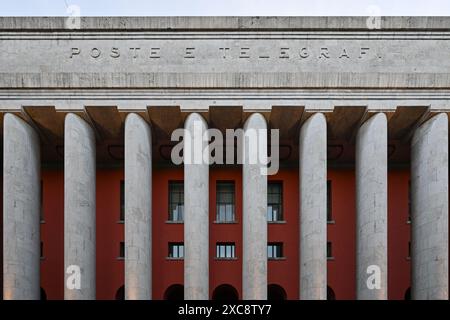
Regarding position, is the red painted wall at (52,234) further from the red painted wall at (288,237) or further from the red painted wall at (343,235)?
the red painted wall at (343,235)

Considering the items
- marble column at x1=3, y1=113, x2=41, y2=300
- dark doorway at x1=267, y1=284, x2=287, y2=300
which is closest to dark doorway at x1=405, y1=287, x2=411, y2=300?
dark doorway at x1=267, y1=284, x2=287, y2=300

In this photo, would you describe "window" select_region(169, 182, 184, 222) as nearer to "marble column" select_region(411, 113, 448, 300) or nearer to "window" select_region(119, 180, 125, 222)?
"window" select_region(119, 180, 125, 222)

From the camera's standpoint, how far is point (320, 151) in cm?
2553

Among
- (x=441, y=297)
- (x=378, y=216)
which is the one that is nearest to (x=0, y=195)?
(x=378, y=216)

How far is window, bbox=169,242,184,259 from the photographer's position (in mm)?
30328

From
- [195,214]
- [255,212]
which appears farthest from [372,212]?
[195,214]

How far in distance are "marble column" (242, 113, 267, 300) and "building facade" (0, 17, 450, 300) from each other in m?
0.06

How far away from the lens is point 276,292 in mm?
30516

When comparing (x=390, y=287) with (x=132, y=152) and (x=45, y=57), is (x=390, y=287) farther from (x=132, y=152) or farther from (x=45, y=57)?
(x=45, y=57)

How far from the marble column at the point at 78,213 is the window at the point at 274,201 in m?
9.97

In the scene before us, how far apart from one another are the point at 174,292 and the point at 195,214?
7154 millimetres
